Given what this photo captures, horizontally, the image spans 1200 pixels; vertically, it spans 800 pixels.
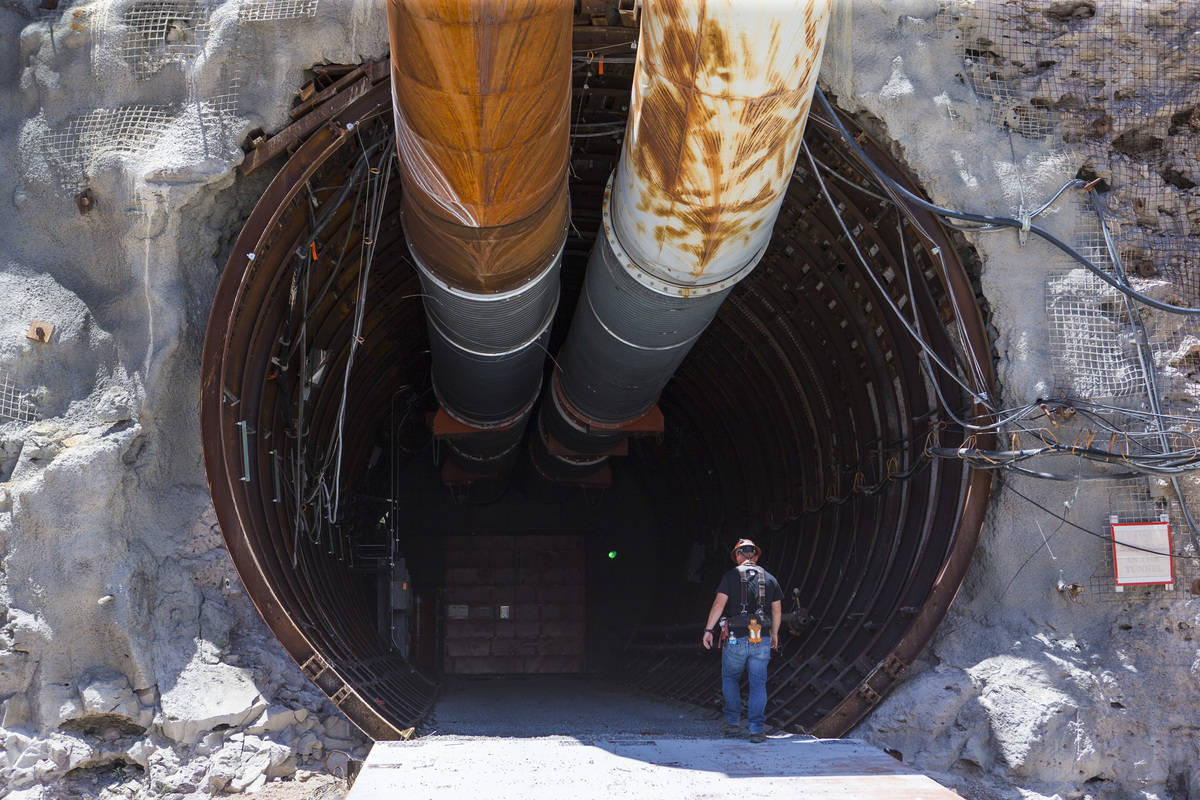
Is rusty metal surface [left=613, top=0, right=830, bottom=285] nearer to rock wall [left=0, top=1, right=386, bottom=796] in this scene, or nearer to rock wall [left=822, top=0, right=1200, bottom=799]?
rock wall [left=822, top=0, right=1200, bottom=799]

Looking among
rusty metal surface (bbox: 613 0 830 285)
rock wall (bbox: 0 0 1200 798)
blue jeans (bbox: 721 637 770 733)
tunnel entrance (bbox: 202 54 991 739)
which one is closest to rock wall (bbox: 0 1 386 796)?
rock wall (bbox: 0 0 1200 798)

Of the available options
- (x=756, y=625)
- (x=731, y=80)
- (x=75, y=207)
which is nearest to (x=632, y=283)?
(x=731, y=80)

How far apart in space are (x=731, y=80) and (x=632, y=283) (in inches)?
67.9

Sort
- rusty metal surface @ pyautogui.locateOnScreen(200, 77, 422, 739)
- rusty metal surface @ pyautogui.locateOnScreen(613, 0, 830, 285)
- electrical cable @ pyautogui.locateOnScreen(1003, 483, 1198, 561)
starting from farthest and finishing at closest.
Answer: electrical cable @ pyautogui.locateOnScreen(1003, 483, 1198, 561) → rusty metal surface @ pyautogui.locateOnScreen(200, 77, 422, 739) → rusty metal surface @ pyautogui.locateOnScreen(613, 0, 830, 285)

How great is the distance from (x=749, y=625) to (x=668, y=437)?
24.5 ft

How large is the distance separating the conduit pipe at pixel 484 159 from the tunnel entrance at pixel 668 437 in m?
0.88

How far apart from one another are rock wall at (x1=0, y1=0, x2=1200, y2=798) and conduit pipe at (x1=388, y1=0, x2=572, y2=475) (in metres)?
1.75

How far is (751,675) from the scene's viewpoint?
6.23 m

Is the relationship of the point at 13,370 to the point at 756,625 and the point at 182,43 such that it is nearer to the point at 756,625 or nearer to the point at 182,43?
the point at 182,43

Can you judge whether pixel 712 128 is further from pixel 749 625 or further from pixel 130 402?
pixel 130 402

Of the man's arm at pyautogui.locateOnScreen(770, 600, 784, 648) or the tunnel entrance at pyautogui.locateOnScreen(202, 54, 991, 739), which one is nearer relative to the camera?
the man's arm at pyautogui.locateOnScreen(770, 600, 784, 648)

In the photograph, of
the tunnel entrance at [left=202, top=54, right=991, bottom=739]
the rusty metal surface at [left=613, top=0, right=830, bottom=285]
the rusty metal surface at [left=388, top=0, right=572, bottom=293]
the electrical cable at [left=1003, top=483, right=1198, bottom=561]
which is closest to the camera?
the rusty metal surface at [left=388, top=0, right=572, bottom=293]

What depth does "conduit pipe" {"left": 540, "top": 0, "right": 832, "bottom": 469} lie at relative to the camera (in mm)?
4383

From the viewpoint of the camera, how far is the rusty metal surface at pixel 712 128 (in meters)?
4.36
